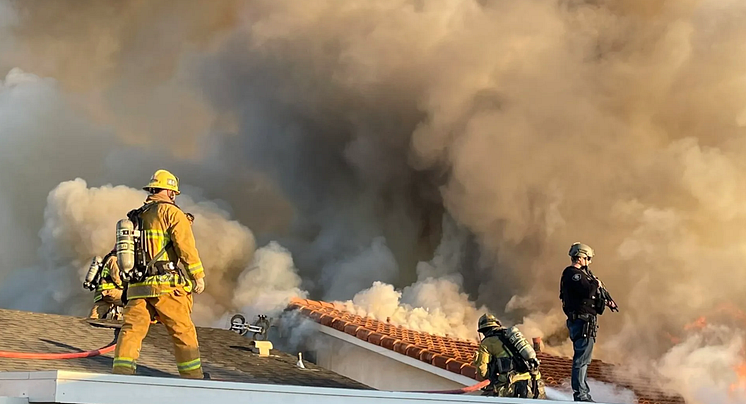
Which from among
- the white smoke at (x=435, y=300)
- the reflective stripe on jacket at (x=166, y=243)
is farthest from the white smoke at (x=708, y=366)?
the reflective stripe on jacket at (x=166, y=243)

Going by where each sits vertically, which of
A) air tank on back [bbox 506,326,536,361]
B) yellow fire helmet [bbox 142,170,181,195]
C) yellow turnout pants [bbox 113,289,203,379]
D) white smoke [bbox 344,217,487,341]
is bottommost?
yellow turnout pants [bbox 113,289,203,379]

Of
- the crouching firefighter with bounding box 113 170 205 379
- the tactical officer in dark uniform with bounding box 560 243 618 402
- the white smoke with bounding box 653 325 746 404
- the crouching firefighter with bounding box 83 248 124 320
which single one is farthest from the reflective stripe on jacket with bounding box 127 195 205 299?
the white smoke with bounding box 653 325 746 404

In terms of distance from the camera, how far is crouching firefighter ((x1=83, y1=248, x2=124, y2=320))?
911cm

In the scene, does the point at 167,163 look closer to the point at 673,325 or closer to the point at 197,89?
the point at 197,89

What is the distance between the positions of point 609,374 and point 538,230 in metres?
5.03

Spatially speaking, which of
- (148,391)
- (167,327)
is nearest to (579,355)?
(167,327)

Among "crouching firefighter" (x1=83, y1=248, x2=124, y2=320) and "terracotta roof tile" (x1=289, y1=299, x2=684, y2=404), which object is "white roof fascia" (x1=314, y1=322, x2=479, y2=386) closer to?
"terracotta roof tile" (x1=289, y1=299, x2=684, y2=404)

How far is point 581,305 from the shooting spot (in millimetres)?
6566

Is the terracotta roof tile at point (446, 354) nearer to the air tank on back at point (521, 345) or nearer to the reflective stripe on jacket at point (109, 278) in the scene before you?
the air tank on back at point (521, 345)

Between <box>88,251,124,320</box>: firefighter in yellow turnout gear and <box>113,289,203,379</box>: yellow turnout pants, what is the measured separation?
13.9ft

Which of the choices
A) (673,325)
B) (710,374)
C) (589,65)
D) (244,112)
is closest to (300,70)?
(244,112)

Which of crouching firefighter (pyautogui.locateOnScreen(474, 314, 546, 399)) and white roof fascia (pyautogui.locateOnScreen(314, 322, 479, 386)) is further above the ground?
white roof fascia (pyautogui.locateOnScreen(314, 322, 479, 386))

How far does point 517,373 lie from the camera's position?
6594 mm

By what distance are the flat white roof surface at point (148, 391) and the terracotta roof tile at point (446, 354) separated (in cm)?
343
